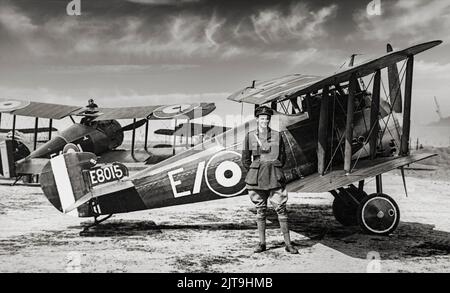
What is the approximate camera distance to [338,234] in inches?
257

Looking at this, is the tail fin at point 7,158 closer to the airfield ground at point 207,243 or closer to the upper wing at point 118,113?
the upper wing at point 118,113

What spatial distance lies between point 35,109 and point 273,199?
11.8 meters

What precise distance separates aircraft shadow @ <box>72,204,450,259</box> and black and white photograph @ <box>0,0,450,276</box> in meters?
0.04

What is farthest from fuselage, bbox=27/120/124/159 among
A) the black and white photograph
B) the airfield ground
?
the black and white photograph

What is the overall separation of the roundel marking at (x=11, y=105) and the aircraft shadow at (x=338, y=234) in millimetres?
8694

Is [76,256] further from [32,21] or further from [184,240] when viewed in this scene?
[32,21]

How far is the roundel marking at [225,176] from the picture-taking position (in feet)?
20.8

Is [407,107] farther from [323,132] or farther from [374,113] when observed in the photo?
[323,132]

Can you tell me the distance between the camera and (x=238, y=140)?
21.2 ft

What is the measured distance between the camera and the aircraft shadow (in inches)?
215

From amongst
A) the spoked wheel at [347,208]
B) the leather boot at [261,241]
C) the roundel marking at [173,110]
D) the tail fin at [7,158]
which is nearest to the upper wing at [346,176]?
the leather boot at [261,241]

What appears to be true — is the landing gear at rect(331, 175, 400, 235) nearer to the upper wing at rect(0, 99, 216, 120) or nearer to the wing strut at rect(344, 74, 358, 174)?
the wing strut at rect(344, 74, 358, 174)

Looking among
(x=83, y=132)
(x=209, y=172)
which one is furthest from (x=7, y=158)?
(x=209, y=172)

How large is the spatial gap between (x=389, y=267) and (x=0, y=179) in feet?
51.8
